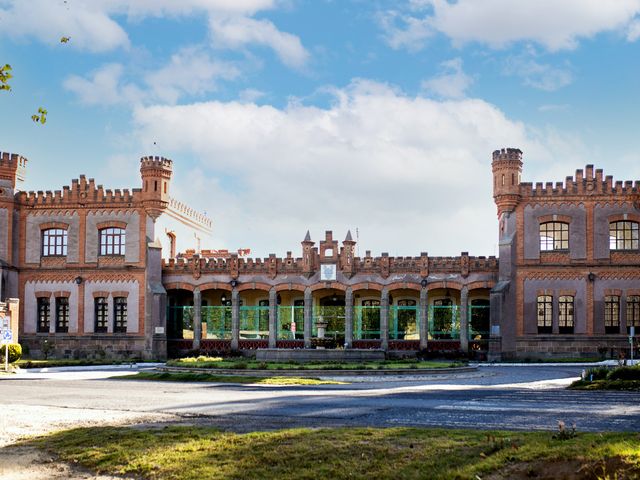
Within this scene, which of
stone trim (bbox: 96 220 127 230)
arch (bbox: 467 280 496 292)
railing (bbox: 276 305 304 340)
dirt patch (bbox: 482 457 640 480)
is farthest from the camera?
stone trim (bbox: 96 220 127 230)

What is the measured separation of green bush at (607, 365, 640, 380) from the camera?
918 inches

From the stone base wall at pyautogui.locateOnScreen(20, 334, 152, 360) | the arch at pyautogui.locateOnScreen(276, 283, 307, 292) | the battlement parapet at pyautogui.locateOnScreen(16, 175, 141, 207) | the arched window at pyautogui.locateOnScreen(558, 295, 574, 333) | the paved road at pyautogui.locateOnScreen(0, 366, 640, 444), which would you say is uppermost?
the battlement parapet at pyautogui.locateOnScreen(16, 175, 141, 207)

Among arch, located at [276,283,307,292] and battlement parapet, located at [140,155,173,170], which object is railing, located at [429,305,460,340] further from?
battlement parapet, located at [140,155,173,170]

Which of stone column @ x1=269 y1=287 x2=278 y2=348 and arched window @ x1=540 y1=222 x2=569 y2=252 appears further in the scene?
stone column @ x1=269 y1=287 x2=278 y2=348

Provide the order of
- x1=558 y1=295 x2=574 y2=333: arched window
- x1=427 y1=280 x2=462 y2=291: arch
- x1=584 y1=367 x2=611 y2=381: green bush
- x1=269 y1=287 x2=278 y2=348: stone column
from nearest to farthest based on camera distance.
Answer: x1=584 y1=367 x2=611 y2=381: green bush
x1=558 y1=295 x2=574 y2=333: arched window
x1=427 y1=280 x2=462 y2=291: arch
x1=269 y1=287 x2=278 y2=348: stone column

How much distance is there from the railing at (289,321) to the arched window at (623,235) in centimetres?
1774

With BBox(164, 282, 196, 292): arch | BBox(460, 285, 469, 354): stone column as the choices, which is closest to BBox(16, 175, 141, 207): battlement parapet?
BBox(164, 282, 196, 292): arch

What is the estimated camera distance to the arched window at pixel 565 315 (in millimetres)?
42062

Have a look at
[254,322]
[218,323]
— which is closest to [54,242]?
[218,323]

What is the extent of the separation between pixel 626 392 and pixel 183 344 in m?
29.7

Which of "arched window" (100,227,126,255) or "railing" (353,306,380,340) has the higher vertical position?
"arched window" (100,227,126,255)

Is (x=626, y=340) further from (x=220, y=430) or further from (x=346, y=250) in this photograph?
(x=220, y=430)

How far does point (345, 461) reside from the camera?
10539mm

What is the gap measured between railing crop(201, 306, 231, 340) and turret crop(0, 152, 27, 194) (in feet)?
44.8
